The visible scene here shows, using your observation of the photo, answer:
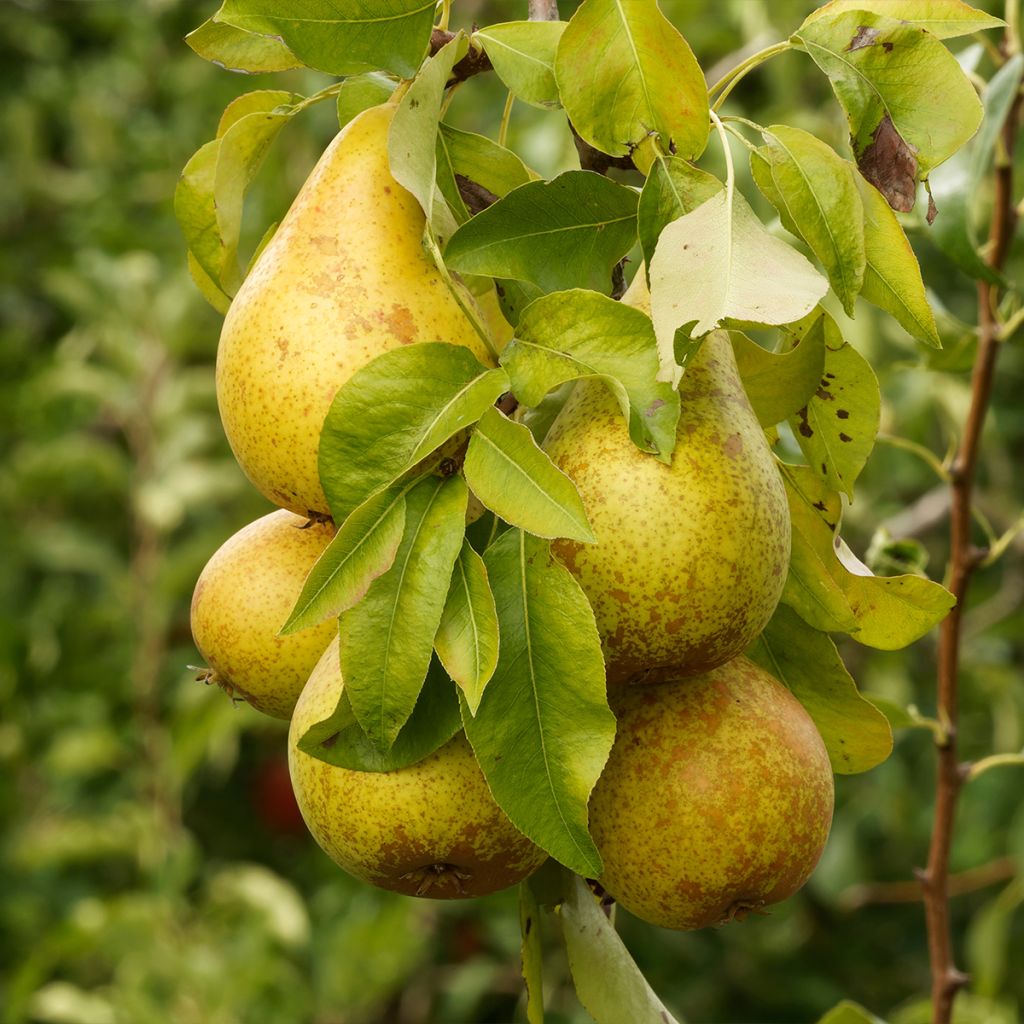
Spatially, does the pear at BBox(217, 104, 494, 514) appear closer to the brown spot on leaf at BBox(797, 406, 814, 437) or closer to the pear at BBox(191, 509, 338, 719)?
the pear at BBox(191, 509, 338, 719)

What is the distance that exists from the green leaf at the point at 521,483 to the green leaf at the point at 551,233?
0.12 meters

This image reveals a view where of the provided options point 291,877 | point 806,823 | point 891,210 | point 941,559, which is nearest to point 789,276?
point 891,210

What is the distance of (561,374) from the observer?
0.86m

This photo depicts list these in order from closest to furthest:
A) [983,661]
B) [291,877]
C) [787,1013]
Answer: [983,661] → [787,1013] → [291,877]

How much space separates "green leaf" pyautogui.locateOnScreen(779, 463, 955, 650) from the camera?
1.01 meters

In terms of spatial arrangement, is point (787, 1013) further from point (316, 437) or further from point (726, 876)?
point (316, 437)

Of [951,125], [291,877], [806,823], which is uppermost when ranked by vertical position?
[951,125]

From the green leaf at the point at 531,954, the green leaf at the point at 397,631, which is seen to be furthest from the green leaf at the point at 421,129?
the green leaf at the point at 531,954

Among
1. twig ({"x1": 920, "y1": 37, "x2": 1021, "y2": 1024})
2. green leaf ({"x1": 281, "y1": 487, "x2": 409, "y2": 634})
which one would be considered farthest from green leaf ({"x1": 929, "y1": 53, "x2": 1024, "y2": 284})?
green leaf ({"x1": 281, "y1": 487, "x2": 409, "y2": 634})

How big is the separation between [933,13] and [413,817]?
644 millimetres

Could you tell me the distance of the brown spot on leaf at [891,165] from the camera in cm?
91

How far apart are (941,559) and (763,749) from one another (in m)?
2.44

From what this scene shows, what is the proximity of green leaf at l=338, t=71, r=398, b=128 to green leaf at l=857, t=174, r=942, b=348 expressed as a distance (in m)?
0.39

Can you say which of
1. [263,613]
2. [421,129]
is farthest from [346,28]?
[263,613]
